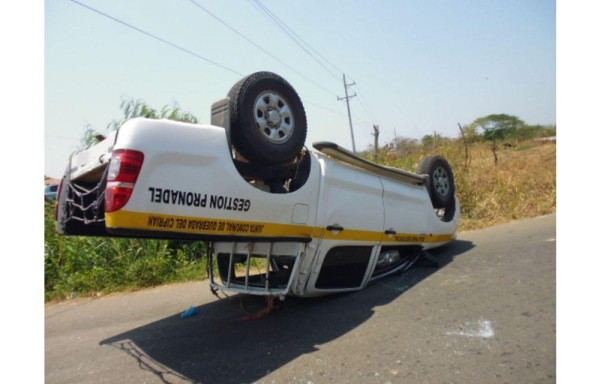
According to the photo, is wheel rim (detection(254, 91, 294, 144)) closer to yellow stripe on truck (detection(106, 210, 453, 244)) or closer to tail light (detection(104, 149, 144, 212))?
yellow stripe on truck (detection(106, 210, 453, 244))

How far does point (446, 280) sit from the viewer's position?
4.39 meters

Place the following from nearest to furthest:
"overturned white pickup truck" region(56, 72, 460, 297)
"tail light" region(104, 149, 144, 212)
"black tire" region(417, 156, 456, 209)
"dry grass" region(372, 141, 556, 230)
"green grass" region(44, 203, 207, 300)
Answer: "tail light" region(104, 149, 144, 212), "overturned white pickup truck" region(56, 72, 460, 297), "black tire" region(417, 156, 456, 209), "green grass" region(44, 203, 207, 300), "dry grass" region(372, 141, 556, 230)

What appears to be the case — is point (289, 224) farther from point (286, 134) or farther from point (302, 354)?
point (302, 354)

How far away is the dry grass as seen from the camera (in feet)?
29.7

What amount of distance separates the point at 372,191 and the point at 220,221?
1.93 metres

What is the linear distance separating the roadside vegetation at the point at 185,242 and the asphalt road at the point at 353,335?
5.07 feet

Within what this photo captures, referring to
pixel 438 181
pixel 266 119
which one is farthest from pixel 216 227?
pixel 438 181

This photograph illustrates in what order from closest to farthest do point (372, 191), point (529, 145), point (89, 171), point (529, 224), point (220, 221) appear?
point (220, 221) → point (89, 171) → point (372, 191) → point (529, 224) → point (529, 145)

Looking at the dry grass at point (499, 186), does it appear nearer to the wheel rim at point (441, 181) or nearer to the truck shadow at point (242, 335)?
the wheel rim at point (441, 181)

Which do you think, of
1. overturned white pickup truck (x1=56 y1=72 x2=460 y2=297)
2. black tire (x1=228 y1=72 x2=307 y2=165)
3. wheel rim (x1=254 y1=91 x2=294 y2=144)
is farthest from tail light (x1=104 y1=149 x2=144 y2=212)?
wheel rim (x1=254 y1=91 x2=294 y2=144)

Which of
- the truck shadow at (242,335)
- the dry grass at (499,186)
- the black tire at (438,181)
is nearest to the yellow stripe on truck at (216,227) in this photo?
the truck shadow at (242,335)

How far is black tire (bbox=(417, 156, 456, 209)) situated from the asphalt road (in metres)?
0.99

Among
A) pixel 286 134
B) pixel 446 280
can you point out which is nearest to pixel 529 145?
pixel 446 280

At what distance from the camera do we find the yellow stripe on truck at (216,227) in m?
2.63
